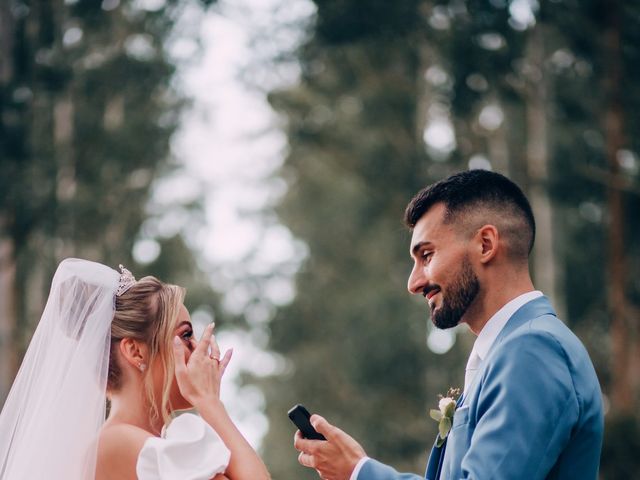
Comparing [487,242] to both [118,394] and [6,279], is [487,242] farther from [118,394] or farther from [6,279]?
[6,279]

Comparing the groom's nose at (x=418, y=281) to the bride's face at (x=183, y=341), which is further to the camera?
the bride's face at (x=183, y=341)

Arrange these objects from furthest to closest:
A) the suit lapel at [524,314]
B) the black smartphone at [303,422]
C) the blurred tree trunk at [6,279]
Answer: the blurred tree trunk at [6,279]
the black smartphone at [303,422]
the suit lapel at [524,314]

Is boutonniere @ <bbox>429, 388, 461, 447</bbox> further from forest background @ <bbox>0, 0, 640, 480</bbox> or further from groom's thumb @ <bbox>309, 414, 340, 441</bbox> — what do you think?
forest background @ <bbox>0, 0, 640, 480</bbox>

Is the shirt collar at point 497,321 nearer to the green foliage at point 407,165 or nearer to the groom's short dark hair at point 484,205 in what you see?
the groom's short dark hair at point 484,205

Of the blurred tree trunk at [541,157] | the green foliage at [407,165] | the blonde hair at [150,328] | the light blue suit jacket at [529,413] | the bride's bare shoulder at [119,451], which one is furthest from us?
the blurred tree trunk at [541,157]

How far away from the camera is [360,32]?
16.5 metres

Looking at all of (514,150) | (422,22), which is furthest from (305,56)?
(514,150)

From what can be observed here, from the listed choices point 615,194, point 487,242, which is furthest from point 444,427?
point 615,194

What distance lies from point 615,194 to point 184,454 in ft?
43.3

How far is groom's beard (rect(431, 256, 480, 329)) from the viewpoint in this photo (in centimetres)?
388

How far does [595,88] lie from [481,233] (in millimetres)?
13888

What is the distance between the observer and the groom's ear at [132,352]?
4.51m

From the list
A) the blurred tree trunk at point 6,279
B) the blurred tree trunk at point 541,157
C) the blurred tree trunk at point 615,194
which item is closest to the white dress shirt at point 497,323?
the blurred tree trunk at point 615,194

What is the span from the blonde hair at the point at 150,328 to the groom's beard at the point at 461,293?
1.28 metres
